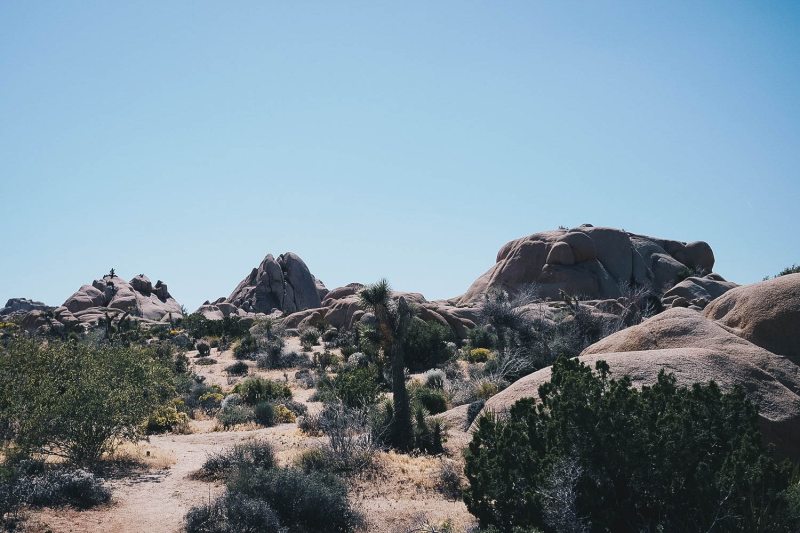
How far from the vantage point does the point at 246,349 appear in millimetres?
38344

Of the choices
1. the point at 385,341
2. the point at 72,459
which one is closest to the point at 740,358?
the point at 385,341

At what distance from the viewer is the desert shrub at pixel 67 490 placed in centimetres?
1091

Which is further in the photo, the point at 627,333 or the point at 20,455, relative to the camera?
the point at 627,333

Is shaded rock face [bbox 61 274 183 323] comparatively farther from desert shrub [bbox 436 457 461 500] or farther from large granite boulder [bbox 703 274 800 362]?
large granite boulder [bbox 703 274 800 362]

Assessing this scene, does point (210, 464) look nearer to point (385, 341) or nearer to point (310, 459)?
point (310, 459)

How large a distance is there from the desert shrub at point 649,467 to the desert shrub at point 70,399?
967 centimetres

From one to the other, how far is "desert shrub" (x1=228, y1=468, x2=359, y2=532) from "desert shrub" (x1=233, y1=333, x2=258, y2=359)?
2681cm

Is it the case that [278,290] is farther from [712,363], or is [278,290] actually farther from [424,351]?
[712,363]

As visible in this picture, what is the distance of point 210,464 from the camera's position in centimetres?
1396

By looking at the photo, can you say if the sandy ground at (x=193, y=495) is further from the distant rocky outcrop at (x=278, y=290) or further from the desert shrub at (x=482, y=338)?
the distant rocky outcrop at (x=278, y=290)

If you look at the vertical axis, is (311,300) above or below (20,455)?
above

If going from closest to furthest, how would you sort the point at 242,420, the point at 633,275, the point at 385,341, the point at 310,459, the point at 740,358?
1. the point at 740,358
2. the point at 310,459
3. the point at 385,341
4. the point at 242,420
5. the point at 633,275

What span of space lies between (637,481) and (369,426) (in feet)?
29.7

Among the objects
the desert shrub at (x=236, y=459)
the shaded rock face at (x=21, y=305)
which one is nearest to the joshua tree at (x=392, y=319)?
the desert shrub at (x=236, y=459)
